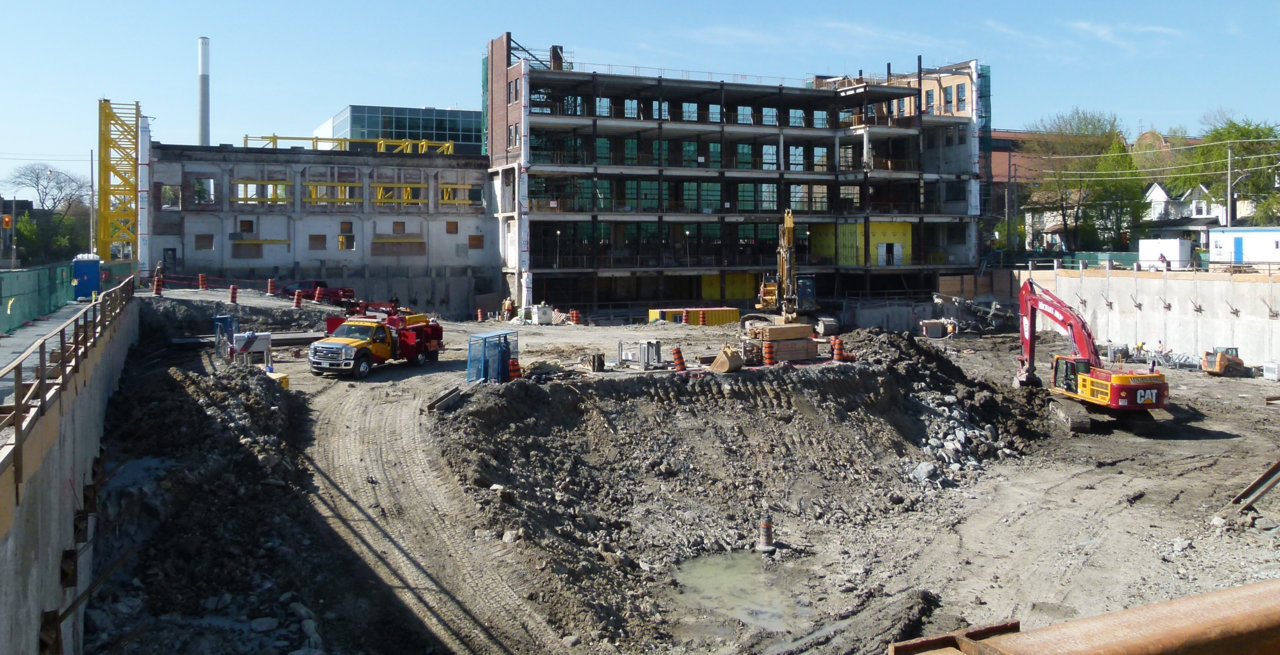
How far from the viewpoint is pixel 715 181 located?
6444cm

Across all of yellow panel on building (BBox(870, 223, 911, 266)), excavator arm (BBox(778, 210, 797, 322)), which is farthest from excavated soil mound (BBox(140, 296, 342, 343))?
yellow panel on building (BBox(870, 223, 911, 266))

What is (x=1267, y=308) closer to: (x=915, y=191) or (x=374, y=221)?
(x=915, y=191)

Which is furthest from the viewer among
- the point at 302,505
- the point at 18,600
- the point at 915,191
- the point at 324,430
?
the point at 915,191

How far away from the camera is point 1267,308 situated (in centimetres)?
4384

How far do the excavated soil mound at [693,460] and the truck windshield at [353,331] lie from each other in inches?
236

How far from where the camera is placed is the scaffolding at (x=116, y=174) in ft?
182

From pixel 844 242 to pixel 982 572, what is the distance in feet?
156

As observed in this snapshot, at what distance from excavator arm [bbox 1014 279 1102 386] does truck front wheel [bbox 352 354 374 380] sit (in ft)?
72.4

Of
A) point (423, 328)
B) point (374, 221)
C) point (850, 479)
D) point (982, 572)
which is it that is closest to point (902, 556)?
point (982, 572)

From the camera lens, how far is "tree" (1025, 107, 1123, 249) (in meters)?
82.1

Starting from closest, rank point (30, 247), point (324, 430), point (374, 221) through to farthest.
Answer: point (324, 430), point (374, 221), point (30, 247)

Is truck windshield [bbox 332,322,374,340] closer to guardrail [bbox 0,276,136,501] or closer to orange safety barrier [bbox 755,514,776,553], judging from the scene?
guardrail [bbox 0,276,136,501]

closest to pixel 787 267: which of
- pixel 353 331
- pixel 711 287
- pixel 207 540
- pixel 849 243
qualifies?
pixel 353 331

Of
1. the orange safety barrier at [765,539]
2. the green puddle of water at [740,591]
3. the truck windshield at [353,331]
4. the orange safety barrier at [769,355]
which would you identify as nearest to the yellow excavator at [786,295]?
the orange safety barrier at [769,355]
